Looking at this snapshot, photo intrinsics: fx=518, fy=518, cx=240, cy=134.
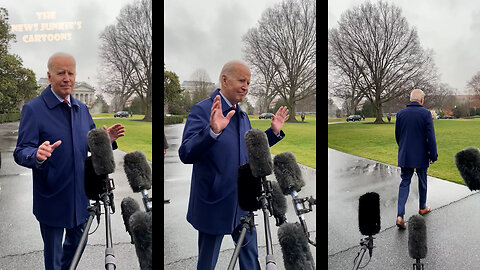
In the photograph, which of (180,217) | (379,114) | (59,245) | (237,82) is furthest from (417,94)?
(59,245)

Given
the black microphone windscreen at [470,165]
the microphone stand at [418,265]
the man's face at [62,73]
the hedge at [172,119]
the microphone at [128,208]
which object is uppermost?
the man's face at [62,73]

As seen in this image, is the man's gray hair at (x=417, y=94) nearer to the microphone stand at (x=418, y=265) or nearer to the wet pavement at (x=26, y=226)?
the microphone stand at (x=418, y=265)

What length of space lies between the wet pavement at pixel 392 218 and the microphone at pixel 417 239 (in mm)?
37

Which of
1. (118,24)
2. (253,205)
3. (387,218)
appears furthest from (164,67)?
(387,218)

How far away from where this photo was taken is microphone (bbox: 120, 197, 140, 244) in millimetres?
3670

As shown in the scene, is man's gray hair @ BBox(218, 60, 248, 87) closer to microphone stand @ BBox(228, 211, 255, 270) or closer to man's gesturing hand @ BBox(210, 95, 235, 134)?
man's gesturing hand @ BBox(210, 95, 235, 134)

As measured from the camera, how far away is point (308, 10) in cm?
358

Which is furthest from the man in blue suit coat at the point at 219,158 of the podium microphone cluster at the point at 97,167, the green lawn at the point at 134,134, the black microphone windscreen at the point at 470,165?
the black microphone windscreen at the point at 470,165

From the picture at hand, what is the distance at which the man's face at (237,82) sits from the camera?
358 centimetres

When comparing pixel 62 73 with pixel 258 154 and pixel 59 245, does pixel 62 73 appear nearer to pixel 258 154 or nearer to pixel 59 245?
pixel 59 245

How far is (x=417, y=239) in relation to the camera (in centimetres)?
334

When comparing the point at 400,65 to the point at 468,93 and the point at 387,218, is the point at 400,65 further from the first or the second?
the point at 387,218

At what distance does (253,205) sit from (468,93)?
158 centimetres

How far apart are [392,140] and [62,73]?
2.35 meters
